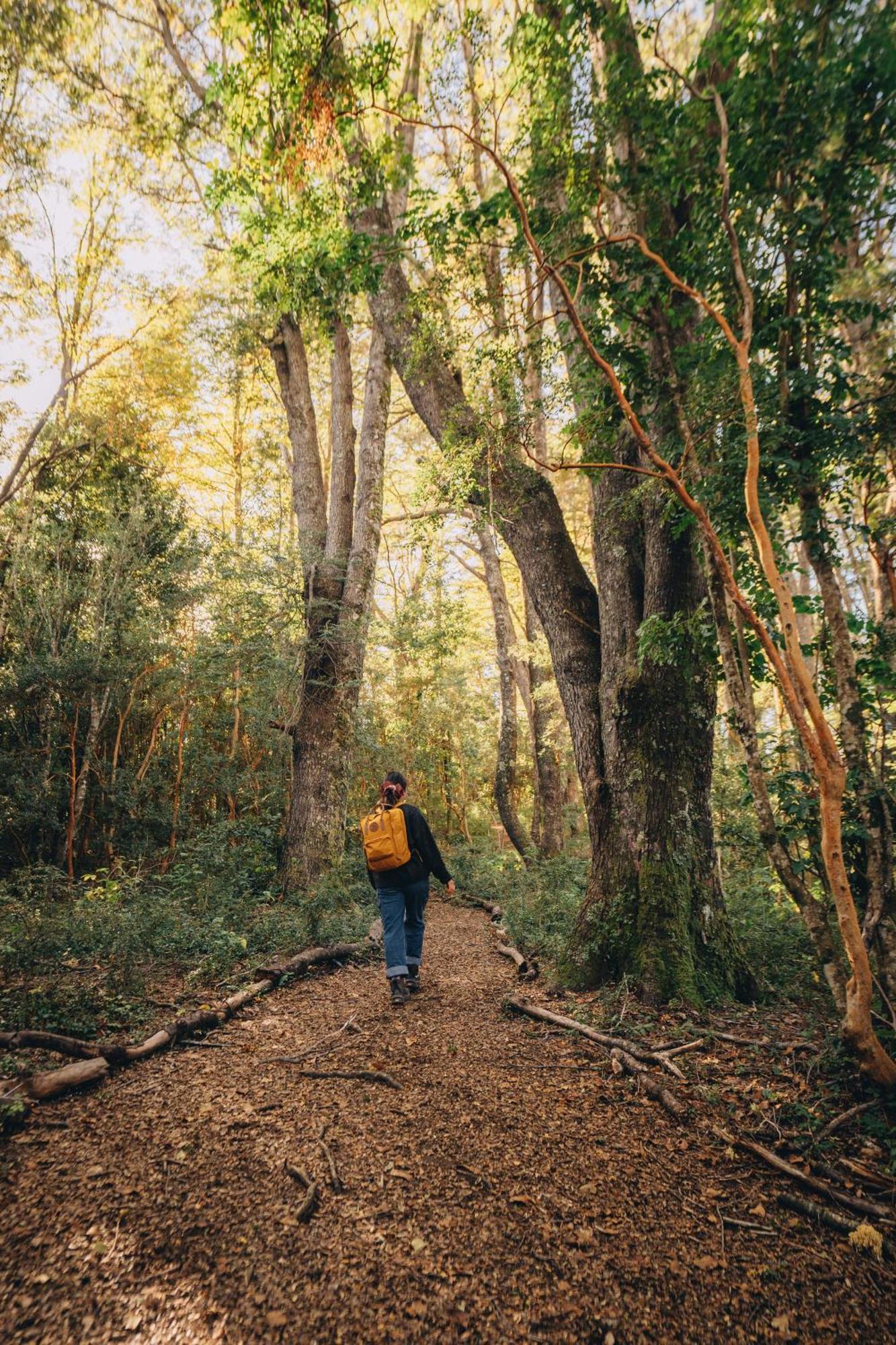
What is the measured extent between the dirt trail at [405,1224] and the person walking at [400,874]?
132 centimetres

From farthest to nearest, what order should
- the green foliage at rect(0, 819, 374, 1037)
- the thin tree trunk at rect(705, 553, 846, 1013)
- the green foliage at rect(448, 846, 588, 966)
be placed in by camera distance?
the green foliage at rect(448, 846, 588, 966)
the green foliage at rect(0, 819, 374, 1037)
the thin tree trunk at rect(705, 553, 846, 1013)

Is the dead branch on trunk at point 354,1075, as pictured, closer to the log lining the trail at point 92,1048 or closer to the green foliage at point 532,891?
the log lining the trail at point 92,1048

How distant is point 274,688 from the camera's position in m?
9.86

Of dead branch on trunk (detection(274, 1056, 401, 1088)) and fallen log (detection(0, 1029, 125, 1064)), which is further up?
fallen log (detection(0, 1029, 125, 1064))

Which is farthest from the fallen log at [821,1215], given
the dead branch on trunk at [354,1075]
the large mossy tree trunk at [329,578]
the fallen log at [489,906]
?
the large mossy tree trunk at [329,578]

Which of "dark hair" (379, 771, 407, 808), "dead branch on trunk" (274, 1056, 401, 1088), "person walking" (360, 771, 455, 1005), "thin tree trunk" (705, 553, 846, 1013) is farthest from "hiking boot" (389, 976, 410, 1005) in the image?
"thin tree trunk" (705, 553, 846, 1013)

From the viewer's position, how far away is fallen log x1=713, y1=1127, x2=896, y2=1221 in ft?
6.72

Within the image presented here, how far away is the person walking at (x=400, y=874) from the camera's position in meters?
4.59

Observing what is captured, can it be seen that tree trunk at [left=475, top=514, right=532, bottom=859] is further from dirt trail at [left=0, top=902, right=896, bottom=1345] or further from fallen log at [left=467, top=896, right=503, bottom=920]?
dirt trail at [left=0, top=902, right=896, bottom=1345]

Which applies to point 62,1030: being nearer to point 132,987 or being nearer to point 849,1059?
point 132,987

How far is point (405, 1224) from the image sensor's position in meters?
2.13

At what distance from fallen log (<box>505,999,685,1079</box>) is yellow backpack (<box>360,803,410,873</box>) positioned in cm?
136

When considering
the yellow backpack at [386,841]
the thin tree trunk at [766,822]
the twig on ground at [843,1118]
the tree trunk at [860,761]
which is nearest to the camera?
the twig on ground at [843,1118]

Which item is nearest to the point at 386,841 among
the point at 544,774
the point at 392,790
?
the point at 392,790
